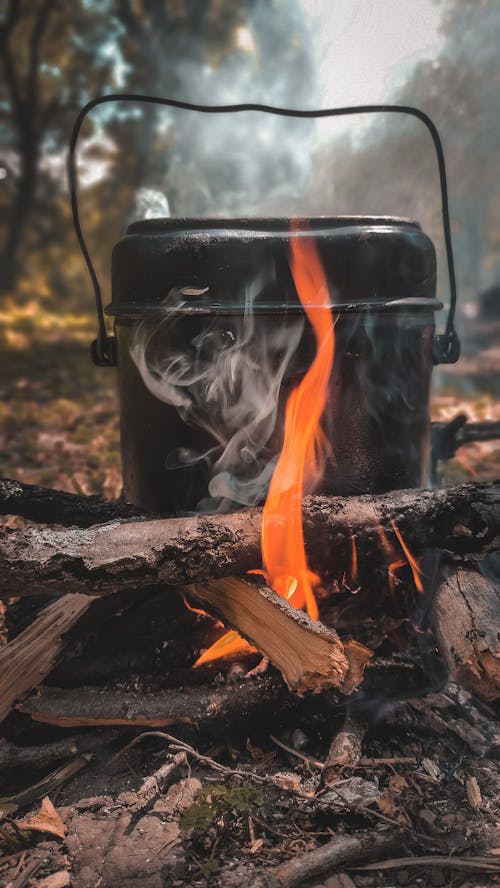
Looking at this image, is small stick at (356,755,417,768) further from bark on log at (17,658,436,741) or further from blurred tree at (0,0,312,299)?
blurred tree at (0,0,312,299)

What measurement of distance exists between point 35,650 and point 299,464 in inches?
37.9

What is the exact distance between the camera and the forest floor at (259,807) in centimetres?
140

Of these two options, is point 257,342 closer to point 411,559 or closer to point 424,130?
point 411,559

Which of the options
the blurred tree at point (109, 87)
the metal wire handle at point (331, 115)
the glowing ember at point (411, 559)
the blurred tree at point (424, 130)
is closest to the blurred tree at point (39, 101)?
the blurred tree at point (109, 87)

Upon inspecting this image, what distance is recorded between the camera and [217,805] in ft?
4.95

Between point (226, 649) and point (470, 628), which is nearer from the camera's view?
point (470, 628)

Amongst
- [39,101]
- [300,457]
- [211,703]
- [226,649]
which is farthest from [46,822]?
[39,101]

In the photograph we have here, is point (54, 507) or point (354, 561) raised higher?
point (54, 507)

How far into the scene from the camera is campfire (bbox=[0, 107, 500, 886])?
1646mm

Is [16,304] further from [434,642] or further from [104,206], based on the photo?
[434,642]

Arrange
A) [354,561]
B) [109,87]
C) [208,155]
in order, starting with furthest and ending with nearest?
[109,87], [208,155], [354,561]

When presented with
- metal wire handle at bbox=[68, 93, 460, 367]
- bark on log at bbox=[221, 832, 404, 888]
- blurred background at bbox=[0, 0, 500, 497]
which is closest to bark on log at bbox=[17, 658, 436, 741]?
bark on log at bbox=[221, 832, 404, 888]

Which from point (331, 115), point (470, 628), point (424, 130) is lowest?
point (470, 628)

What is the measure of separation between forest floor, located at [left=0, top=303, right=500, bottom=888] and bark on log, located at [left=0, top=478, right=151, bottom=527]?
627 mm
